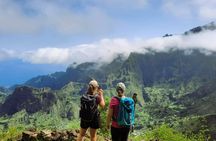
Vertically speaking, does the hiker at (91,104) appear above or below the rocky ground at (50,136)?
above

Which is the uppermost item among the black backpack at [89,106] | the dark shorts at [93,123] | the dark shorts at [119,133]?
the black backpack at [89,106]

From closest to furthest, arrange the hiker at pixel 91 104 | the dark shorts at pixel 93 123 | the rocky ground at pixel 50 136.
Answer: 1. the hiker at pixel 91 104
2. the dark shorts at pixel 93 123
3. the rocky ground at pixel 50 136

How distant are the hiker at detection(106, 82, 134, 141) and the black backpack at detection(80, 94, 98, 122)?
163 cm

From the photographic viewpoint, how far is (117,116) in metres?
21.3

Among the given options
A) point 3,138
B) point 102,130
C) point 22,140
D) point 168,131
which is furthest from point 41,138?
point 168,131

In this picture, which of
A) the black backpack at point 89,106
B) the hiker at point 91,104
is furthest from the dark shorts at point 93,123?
the black backpack at point 89,106

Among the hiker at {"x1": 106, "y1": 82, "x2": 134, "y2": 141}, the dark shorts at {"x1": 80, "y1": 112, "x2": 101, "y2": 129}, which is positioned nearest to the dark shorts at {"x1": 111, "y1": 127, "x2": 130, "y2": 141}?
the hiker at {"x1": 106, "y1": 82, "x2": 134, "y2": 141}

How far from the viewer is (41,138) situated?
29.9 metres

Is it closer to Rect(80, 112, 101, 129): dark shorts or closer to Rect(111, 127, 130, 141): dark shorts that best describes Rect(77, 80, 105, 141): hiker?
Rect(80, 112, 101, 129): dark shorts

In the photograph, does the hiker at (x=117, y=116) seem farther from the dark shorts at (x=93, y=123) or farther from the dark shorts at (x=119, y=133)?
the dark shorts at (x=93, y=123)

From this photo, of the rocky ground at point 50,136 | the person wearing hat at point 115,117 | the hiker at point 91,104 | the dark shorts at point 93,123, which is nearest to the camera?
the person wearing hat at point 115,117

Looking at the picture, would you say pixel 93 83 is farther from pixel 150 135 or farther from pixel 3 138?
pixel 150 135

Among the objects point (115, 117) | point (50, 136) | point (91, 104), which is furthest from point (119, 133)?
point (50, 136)

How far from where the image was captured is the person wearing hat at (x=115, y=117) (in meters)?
21.2
